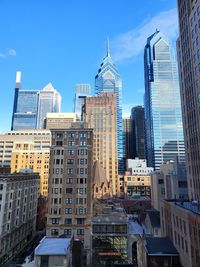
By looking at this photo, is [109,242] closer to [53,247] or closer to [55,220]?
[55,220]

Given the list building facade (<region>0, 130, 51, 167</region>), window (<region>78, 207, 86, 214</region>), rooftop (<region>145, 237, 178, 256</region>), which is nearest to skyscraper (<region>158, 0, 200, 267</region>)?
rooftop (<region>145, 237, 178, 256</region>)

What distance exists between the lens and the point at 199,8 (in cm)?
6362

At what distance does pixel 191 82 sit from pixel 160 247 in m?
47.4

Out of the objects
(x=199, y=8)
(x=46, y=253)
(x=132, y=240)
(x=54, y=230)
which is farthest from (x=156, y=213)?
(x=199, y=8)

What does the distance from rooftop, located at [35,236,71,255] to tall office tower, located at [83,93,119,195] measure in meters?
140

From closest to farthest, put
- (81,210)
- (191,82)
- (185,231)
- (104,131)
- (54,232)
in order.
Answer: (185,231) < (191,82) < (54,232) < (81,210) < (104,131)

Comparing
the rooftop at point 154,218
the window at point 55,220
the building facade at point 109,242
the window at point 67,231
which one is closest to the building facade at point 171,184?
the rooftop at point 154,218

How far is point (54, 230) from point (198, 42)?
70612 millimetres

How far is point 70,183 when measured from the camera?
8025 centimetres

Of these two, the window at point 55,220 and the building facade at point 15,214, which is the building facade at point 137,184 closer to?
the building facade at point 15,214

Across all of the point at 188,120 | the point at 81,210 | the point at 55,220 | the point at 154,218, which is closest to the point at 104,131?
the point at 154,218

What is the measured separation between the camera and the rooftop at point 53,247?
4333 cm

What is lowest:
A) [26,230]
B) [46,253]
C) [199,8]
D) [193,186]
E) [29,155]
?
[26,230]

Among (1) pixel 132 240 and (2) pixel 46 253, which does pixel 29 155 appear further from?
(2) pixel 46 253
